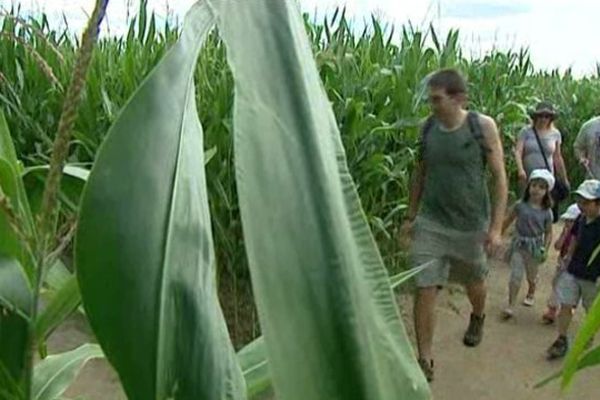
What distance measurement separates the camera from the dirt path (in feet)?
13.2

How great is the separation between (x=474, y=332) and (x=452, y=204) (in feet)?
2.91

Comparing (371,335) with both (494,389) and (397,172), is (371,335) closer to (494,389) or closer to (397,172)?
(494,389)

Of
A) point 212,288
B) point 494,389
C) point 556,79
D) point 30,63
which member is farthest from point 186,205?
point 556,79

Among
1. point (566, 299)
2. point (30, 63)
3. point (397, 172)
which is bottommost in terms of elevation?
point (566, 299)

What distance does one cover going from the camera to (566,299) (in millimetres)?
4387

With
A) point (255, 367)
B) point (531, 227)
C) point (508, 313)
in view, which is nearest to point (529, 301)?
point (508, 313)

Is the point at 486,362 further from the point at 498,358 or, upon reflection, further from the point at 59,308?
the point at 59,308

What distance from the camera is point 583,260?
14.1 feet

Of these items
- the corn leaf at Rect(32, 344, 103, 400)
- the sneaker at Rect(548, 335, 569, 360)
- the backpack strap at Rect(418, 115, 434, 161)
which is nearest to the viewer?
the corn leaf at Rect(32, 344, 103, 400)

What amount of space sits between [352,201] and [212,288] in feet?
0.29

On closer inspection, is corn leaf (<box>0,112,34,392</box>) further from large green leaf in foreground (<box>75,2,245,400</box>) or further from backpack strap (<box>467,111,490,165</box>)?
backpack strap (<box>467,111,490,165</box>)

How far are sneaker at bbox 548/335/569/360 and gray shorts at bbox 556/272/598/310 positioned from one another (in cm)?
22

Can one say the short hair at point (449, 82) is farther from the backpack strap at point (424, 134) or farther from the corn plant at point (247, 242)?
the corn plant at point (247, 242)

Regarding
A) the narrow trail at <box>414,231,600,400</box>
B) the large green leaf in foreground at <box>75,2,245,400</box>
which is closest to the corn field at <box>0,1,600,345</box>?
the narrow trail at <box>414,231,600,400</box>
